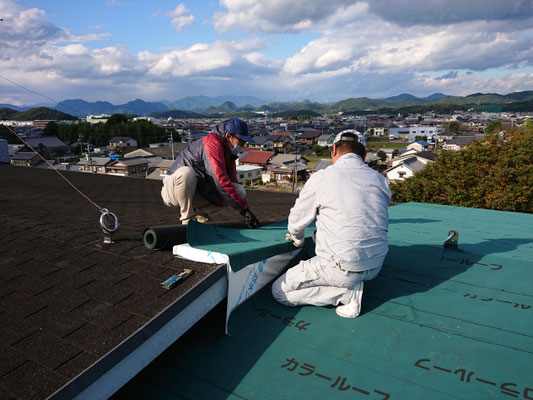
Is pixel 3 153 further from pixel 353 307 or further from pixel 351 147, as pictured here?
pixel 353 307

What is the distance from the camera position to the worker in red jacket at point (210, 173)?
3068 millimetres

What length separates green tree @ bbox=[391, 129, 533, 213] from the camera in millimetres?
9836

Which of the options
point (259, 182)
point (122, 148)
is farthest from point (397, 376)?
point (122, 148)

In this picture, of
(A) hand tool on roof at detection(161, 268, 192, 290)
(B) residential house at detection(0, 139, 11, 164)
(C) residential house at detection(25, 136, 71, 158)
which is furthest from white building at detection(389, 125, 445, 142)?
(A) hand tool on roof at detection(161, 268, 192, 290)

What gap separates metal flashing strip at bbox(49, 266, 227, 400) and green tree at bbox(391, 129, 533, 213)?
11.3 meters

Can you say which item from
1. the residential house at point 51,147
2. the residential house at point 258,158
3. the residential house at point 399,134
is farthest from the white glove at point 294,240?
the residential house at point 399,134

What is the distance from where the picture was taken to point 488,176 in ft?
34.2

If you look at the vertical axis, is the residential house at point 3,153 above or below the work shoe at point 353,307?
above

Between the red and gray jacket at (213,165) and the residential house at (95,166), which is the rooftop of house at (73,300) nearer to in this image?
the red and gray jacket at (213,165)

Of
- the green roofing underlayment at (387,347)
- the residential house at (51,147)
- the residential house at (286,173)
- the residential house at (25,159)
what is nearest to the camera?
the green roofing underlayment at (387,347)

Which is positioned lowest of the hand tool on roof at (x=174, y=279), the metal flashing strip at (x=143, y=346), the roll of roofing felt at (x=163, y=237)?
the metal flashing strip at (x=143, y=346)

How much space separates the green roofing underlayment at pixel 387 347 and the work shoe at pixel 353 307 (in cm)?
5

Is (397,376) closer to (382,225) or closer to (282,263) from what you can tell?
(382,225)

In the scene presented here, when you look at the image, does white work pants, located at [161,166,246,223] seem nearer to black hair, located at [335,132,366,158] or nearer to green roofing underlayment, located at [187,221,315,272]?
green roofing underlayment, located at [187,221,315,272]
